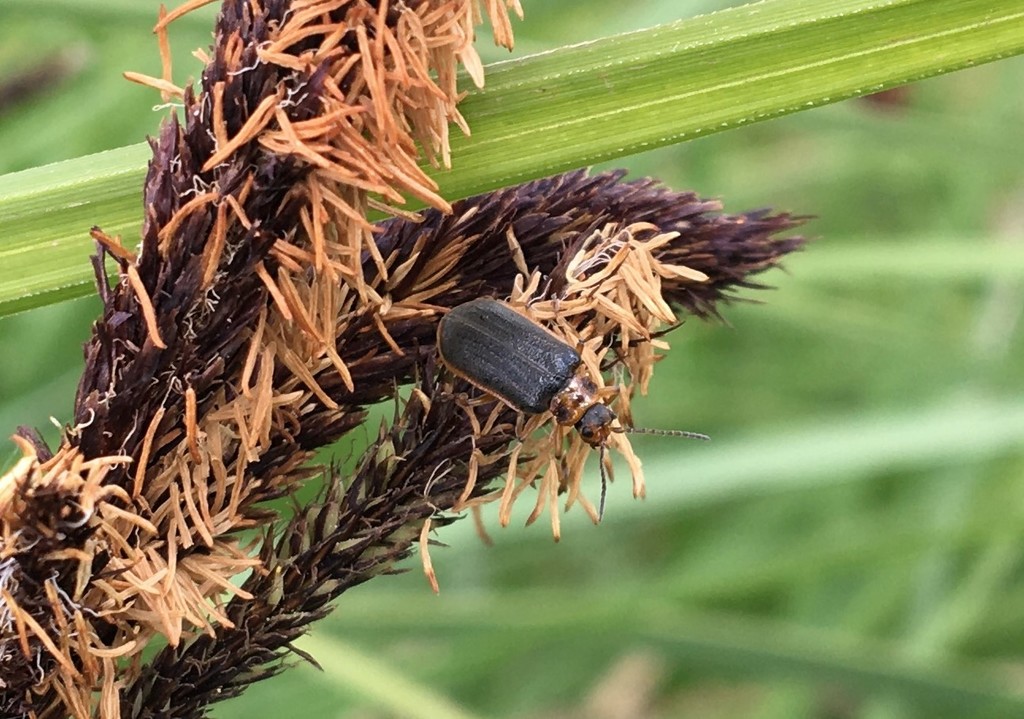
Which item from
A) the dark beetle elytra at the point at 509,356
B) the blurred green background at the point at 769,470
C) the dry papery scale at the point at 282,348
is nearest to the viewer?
the dry papery scale at the point at 282,348

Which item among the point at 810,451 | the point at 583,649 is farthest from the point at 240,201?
the point at 583,649

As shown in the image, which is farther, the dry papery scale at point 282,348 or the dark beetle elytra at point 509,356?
the dark beetle elytra at point 509,356

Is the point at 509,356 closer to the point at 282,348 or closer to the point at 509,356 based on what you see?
the point at 509,356

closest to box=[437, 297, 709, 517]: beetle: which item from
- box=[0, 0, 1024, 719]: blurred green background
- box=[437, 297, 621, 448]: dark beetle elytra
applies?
box=[437, 297, 621, 448]: dark beetle elytra

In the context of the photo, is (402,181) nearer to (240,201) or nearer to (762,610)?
(240,201)

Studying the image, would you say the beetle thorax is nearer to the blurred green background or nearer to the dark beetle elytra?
the dark beetle elytra

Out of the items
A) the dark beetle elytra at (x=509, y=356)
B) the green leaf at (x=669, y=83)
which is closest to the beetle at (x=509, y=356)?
the dark beetle elytra at (x=509, y=356)

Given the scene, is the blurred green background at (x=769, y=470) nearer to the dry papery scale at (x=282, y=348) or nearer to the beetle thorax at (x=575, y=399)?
the dry papery scale at (x=282, y=348)
